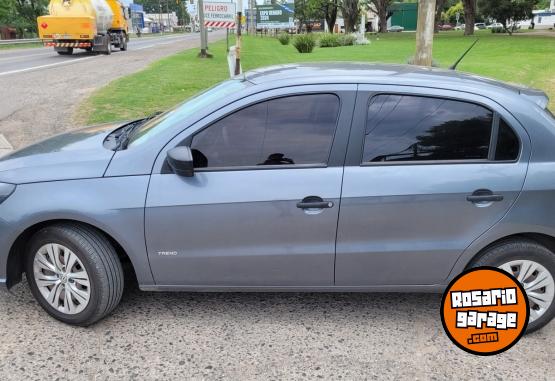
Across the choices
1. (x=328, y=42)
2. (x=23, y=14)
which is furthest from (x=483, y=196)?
(x=23, y=14)

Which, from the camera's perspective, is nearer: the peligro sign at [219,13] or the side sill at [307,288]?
the side sill at [307,288]

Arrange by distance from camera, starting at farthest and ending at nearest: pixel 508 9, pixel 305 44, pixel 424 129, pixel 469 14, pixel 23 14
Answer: pixel 23 14, pixel 508 9, pixel 469 14, pixel 305 44, pixel 424 129

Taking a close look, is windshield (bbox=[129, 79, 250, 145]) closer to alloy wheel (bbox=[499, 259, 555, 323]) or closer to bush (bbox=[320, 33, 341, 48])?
alloy wheel (bbox=[499, 259, 555, 323])

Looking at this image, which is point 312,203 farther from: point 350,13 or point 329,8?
point 329,8

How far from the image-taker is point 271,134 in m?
3.12

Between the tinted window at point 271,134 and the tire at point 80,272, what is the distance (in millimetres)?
812

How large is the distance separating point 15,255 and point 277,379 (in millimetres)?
1842

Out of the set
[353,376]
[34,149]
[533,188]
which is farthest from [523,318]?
[34,149]

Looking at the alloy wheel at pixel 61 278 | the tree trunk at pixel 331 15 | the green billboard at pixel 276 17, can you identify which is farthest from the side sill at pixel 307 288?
the tree trunk at pixel 331 15

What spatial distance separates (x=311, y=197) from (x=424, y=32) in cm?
Result: 1076

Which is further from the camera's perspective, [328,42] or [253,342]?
[328,42]

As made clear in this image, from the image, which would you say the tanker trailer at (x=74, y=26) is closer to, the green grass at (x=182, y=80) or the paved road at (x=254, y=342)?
the green grass at (x=182, y=80)

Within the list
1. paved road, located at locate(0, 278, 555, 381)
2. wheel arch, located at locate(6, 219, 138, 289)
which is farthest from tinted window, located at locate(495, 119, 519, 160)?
wheel arch, located at locate(6, 219, 138, 289)

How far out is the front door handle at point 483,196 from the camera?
3.00m
